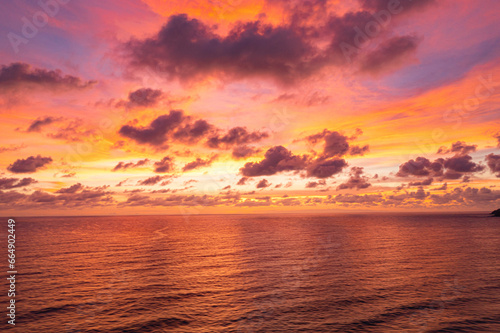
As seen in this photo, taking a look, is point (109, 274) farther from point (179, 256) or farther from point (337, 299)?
point (337, 299)

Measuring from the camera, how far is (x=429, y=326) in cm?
2864

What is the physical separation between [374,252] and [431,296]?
37.8m

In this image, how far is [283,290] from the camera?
134 feet

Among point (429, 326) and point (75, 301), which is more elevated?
point (75, 301)

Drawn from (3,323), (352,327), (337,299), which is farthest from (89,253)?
(352,327)

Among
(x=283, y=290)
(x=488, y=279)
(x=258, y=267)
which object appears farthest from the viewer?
(x=258, y=267)

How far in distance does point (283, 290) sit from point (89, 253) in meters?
55.8

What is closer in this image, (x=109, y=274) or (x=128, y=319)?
(x=128, y=319)

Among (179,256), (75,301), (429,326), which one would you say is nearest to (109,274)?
(75,301)

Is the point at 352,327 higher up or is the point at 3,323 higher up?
the point at 3,323

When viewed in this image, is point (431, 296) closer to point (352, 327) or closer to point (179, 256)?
point (352, 327)

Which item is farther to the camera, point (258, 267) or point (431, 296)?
point (258, 267)

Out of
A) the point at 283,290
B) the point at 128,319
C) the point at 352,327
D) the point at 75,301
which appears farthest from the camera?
the point at 283,290

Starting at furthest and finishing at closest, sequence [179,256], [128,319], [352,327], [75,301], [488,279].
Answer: [179,256]
[488,279]
[75,301]
[128,319]
[352,327]
